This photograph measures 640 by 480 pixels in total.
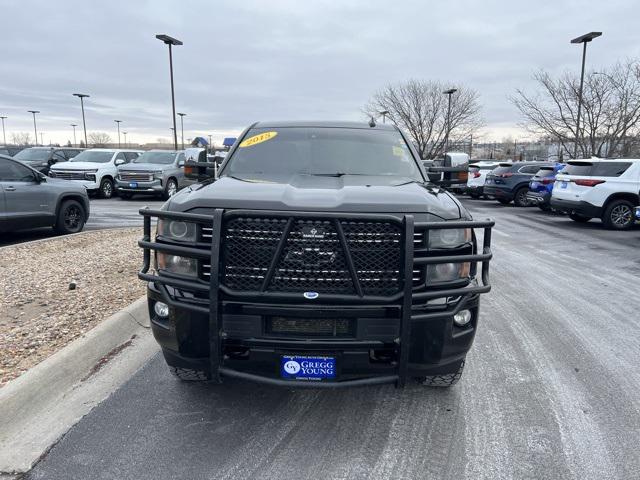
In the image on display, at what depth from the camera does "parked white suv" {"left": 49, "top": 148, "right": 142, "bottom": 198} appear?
59.6 ft

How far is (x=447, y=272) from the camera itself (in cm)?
282

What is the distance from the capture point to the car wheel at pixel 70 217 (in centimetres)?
945

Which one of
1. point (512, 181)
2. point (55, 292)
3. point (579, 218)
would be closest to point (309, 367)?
point (55, 292)

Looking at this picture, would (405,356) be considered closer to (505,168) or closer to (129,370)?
(129,370)

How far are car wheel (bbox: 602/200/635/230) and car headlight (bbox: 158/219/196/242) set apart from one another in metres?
12.8

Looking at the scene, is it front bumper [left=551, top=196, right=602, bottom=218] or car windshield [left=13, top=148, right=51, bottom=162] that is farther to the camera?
car windshield [left=13, top=148, right=51, bottom=162]

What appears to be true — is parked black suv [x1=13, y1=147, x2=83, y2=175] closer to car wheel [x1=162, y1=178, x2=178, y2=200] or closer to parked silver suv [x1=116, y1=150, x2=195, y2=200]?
parked silver suv [x1=116, y1=150, x2=195, y2=200]

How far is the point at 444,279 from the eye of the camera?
281 cm

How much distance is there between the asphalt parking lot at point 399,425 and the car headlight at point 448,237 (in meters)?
1.17

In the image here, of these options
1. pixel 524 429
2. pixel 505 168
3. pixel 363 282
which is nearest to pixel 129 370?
pixel 363 282

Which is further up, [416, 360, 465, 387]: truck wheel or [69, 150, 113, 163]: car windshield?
[69, 150, 113, 163]: car windshield

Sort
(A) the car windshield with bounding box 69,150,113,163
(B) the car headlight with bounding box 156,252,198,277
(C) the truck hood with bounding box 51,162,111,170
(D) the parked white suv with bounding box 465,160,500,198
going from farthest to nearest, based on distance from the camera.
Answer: (D) the parked white suv with bounding box 465,160,500,198
(A) the car windshield with bounding box 69,150,113,163
(C) the truck hood with bounding box 51,162,111,170
(B) the car headlight with bounding box 156,252,198,277

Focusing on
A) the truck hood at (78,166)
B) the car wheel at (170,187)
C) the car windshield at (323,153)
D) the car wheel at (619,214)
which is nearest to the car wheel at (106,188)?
the truck hood at (78,166)

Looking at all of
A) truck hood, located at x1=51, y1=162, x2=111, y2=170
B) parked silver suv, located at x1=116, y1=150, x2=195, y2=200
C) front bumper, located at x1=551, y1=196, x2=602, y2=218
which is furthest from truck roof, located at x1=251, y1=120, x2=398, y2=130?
truck hood, located at x1=51, y1=162, x2=111, y2=170
